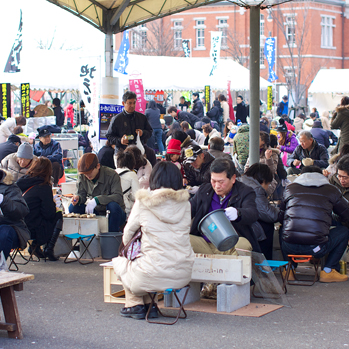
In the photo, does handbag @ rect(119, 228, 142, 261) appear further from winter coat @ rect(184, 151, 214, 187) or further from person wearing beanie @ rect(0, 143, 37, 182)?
person wearing beanie @ rect(0, 143, 37, 182)

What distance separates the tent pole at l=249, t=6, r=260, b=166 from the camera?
799 cm

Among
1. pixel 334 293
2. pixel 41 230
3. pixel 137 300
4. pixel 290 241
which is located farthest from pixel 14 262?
pixel 334 293

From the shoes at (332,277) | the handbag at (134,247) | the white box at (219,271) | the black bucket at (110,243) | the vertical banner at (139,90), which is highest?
the vertical banner at (139,90)

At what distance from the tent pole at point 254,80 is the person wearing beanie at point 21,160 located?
10.4 feet

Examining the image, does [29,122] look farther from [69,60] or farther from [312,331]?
[312,331]

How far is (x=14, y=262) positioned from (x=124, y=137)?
277 cm

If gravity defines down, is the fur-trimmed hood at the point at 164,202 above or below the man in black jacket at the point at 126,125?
below

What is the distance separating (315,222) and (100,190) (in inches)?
114

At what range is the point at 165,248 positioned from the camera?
15.0 ft

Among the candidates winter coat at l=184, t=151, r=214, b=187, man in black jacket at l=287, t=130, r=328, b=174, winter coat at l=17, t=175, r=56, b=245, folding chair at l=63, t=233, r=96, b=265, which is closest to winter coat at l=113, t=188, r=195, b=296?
folding chair at l=63, t=233, r=96, b=265

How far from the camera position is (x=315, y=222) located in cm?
592

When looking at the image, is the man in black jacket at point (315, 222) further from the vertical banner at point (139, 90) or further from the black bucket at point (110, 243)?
the vertical banner at point (139, 90)

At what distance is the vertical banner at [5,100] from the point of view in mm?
16094

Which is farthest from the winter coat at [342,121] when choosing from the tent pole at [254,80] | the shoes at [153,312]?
the shoes at [153,312]
